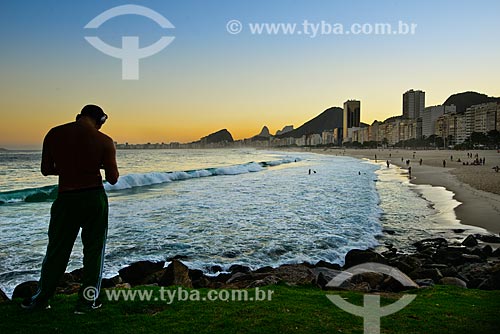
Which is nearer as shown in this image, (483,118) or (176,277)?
(176,277)

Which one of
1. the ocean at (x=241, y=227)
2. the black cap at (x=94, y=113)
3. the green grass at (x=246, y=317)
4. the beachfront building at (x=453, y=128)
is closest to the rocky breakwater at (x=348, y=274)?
the ocean at (x=241, y=227)

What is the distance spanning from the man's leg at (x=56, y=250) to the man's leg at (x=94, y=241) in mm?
155

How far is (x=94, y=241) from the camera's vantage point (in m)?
4.41

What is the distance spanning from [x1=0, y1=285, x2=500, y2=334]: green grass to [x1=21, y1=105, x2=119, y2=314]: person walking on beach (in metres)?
0.24

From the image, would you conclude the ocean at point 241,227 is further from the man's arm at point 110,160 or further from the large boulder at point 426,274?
the man's arm at point 110,160

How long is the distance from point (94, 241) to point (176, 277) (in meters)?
2.86

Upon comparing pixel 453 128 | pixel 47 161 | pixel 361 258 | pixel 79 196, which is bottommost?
pixel 361 258

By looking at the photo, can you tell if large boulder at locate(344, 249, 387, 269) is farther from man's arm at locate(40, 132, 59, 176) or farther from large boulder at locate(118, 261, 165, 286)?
man's arm at locate(40, 132, 59, 176)

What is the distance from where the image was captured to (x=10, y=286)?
310 inches

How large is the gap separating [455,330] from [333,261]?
6036 mm

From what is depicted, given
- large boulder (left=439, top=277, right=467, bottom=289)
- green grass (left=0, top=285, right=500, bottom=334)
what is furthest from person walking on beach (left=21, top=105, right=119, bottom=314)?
large boulder (left=439, top=277, right=467, bottom=289)

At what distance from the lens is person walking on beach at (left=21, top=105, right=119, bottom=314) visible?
418 cm

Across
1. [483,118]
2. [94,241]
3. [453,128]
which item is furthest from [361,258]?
[453,128]

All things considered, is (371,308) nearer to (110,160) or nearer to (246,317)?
(246,317)
